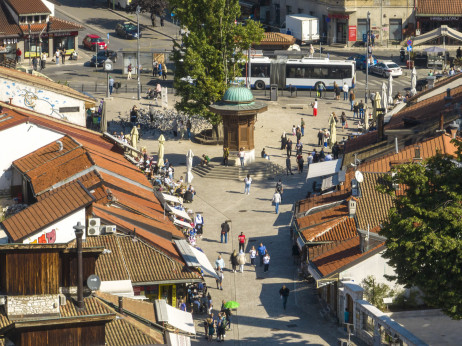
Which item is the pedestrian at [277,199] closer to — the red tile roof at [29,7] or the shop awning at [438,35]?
the shop awning at [438,35]

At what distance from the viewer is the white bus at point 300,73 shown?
310 ft

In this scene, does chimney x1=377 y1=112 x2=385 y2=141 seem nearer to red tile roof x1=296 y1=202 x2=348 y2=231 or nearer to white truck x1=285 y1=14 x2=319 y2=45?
red tile roof x1=296 y1=202 x2=348 y2=231

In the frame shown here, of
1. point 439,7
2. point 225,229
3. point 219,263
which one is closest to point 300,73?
point 439,7

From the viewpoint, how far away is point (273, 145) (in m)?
78.6

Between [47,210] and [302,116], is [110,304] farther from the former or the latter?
[302,116]

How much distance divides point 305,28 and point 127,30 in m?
18.4

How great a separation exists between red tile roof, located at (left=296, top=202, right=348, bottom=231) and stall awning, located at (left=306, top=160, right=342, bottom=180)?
7.68m

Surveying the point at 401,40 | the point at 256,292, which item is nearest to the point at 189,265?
the point at 256,292

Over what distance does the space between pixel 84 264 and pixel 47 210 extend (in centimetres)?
1260

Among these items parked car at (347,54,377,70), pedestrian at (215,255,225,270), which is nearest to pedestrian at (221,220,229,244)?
pedestrian at (215,255,225,270)

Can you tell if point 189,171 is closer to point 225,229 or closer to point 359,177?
point 225,229

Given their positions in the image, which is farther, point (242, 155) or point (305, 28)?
point (305, 28)

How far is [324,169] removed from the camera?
61.8m

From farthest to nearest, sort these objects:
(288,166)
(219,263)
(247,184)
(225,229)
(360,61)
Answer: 1. (360,61)
2. (288,166)
3. (247,184)
4. (225,229)
5. (219,263)
